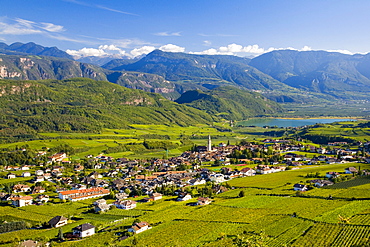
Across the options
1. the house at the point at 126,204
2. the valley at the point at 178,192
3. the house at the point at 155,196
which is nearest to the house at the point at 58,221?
the valley at the point at 178,192

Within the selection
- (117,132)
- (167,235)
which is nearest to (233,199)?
(167,235)

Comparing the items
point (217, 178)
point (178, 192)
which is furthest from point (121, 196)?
point (217, 178)

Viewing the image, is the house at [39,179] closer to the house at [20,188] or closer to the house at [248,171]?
the house at [20,188]

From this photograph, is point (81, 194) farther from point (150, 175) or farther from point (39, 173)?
point (39, 173)

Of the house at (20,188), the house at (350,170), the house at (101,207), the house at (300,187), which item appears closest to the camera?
the house at (101,207)

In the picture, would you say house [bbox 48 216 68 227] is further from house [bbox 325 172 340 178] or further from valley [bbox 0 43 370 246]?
house [bbox 325 172 340 178]

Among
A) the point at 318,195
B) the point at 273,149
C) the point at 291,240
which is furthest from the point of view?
the point at 273,149

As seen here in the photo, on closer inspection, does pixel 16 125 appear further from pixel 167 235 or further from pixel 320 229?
pixel 320 229
